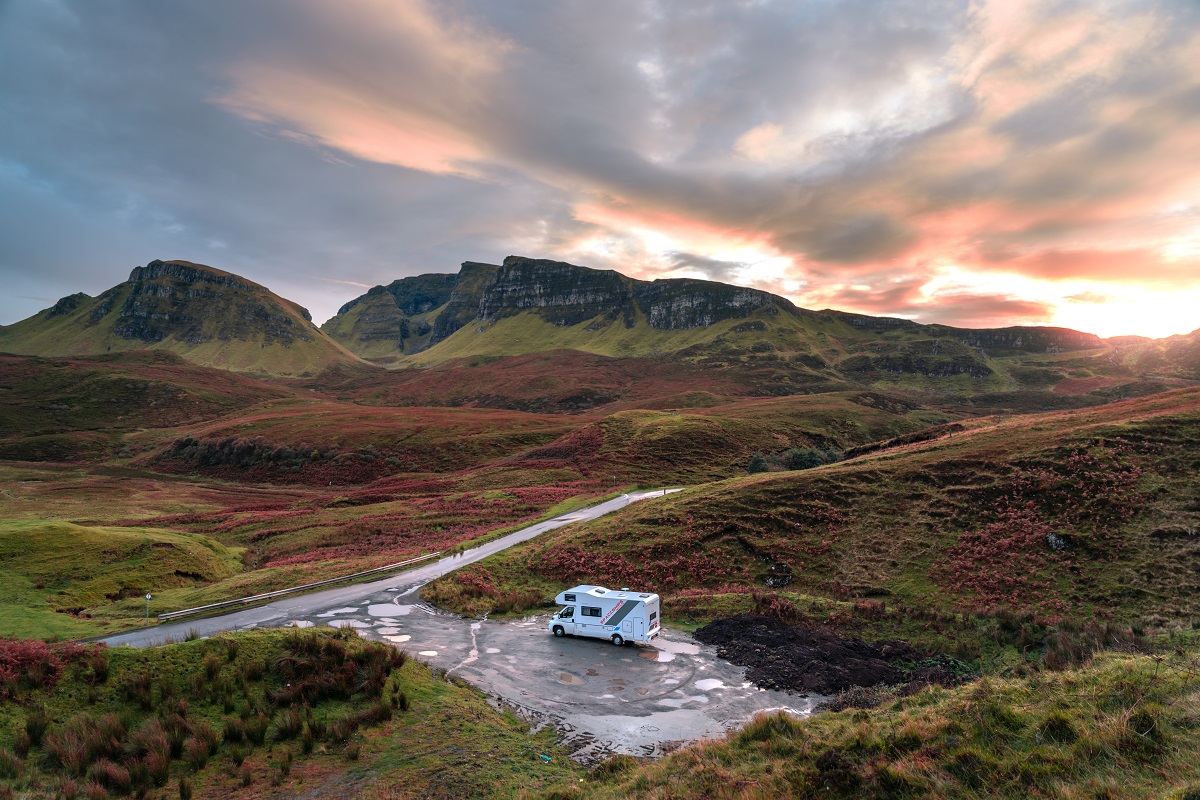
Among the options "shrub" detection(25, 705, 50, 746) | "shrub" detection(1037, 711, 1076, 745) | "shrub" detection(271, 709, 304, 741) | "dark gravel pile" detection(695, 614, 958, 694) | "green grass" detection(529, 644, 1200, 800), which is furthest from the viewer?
"dark gravel pile" detection(695, 614, 958, 694)

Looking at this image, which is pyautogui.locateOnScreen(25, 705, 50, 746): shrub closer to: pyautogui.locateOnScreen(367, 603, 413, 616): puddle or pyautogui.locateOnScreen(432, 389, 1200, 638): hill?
pyautogui.locateOnScreen(367, 603, 413, 616): puddle

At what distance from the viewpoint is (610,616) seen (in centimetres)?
2525

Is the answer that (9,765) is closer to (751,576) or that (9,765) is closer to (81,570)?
(81,570)

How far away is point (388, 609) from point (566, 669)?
11.9 metres

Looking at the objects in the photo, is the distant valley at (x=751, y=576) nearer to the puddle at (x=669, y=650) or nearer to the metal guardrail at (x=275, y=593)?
the metal guardrail at (x=275, y=593)

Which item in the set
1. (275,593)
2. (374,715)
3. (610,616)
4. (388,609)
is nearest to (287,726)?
(374,715)

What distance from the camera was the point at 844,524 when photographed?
3881 centimetres

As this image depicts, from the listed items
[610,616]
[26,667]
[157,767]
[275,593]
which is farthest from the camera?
[275,593]

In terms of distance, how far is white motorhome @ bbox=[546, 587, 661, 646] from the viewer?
24938 mm

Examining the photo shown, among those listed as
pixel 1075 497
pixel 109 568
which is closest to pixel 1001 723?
pixel 1075 497

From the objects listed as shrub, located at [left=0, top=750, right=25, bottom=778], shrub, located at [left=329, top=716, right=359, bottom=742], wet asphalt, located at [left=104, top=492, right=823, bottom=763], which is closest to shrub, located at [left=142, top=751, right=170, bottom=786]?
shrub, located at [left=0, top=750, right=25, bottom=778]

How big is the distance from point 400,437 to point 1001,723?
10489cm

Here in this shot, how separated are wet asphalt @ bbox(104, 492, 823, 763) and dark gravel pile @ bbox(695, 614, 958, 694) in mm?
887

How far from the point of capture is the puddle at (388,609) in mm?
28516
